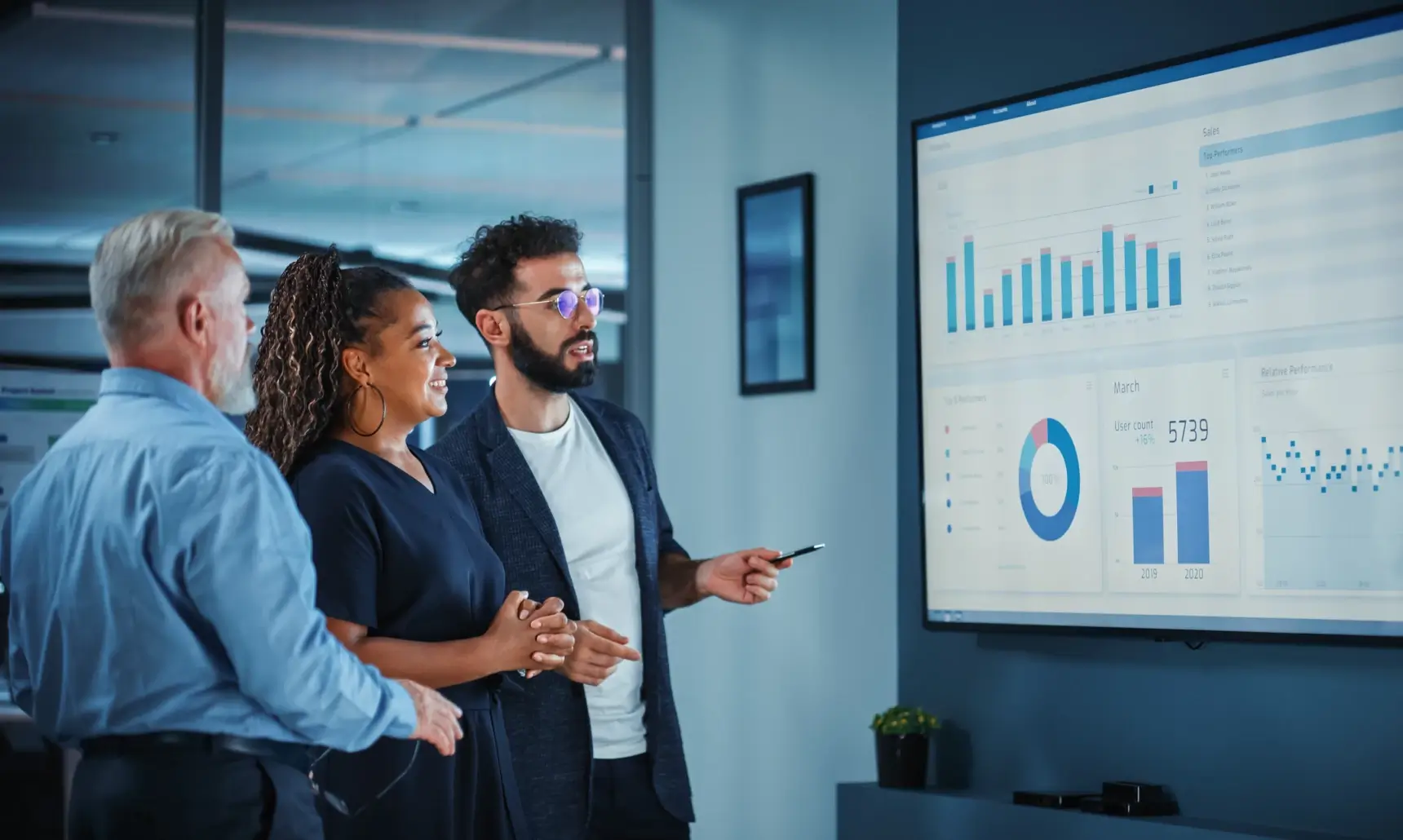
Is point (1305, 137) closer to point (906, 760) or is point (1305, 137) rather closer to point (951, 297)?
point (951, 297)

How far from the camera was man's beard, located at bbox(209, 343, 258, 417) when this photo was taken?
196cm

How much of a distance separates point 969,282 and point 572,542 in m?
1.03

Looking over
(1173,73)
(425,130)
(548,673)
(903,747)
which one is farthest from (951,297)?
(425,130)

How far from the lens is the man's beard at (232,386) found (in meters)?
1.96

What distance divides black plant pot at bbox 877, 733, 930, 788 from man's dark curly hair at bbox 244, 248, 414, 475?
152 centimetres

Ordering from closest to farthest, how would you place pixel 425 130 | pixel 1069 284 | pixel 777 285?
pixel 1069 284 → pixel 777 285 → pixel 425 130

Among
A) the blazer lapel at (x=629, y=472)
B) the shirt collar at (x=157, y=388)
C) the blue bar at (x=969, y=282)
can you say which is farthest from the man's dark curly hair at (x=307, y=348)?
the blue bar at (x=969, y=282)

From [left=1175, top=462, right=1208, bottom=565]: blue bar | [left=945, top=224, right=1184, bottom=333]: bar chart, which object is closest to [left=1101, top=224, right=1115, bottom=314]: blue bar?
[left=945, top=224, right=1184, bottom=333]: bar chart

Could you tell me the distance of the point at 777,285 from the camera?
3906 millimetres

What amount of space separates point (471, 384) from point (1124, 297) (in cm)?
201

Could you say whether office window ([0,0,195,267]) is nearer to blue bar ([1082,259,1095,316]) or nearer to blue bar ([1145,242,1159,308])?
blue bar ([1082,259,1095,316])

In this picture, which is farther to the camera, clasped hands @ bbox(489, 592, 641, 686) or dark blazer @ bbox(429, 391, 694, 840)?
dark blazer @ bbox(429, 391, 694, 840)

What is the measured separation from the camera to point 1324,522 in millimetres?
2697

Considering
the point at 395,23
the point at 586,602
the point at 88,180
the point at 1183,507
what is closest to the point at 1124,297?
the point at 1183,507
